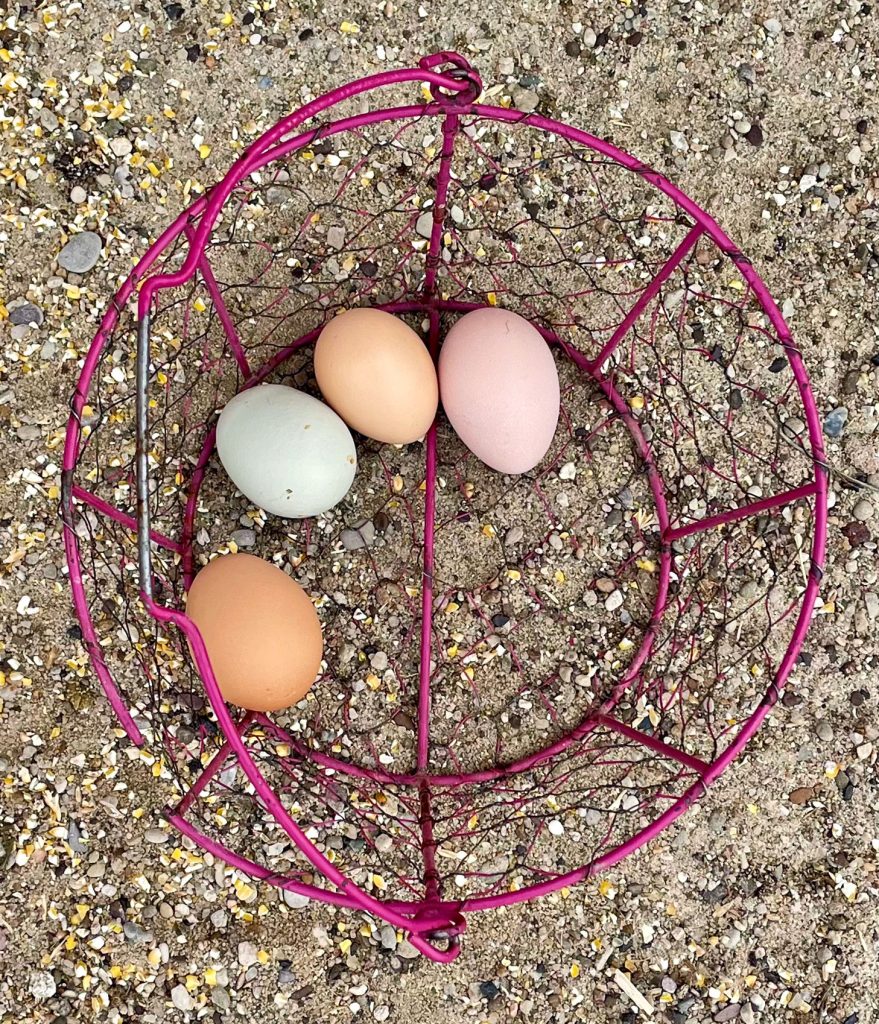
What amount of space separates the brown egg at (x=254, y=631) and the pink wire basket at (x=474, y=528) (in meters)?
0.14

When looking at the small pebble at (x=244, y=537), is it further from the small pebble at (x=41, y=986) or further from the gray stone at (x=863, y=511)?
the gray stone at (x=863, y=511)

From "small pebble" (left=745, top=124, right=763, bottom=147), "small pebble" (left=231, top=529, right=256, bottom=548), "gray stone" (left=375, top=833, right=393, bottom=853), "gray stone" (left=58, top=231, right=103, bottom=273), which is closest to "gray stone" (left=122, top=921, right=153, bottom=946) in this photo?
"gray stone" (left=375, top=833, right=393, bottom=853)

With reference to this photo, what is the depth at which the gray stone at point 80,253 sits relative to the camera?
125 cm

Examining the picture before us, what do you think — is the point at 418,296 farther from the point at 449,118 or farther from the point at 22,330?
the point at 22,330

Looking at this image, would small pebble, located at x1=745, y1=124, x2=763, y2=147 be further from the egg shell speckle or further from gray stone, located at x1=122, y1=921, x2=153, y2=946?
gray stone, located at x1=122, y1=921, x2=153, y2=946

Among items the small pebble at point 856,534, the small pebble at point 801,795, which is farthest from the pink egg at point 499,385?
the small pebble at point 801,795

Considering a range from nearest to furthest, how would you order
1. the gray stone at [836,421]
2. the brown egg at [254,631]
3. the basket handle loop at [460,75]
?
the basket handle loop at [460,75], the brown egg at [254,631], the gray stone at [836,421]

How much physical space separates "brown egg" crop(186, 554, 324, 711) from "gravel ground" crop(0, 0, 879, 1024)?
11.0 inches

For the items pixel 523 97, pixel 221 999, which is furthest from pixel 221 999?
pixel 523 97

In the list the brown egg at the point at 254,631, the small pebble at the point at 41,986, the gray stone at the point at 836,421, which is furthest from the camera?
the gray stone at the point at 836,421

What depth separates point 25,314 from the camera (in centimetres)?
125

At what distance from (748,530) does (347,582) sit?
1.71 feet

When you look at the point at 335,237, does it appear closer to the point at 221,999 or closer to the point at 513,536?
the point at 513,536

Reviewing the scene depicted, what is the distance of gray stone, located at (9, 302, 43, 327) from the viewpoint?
1.25m
